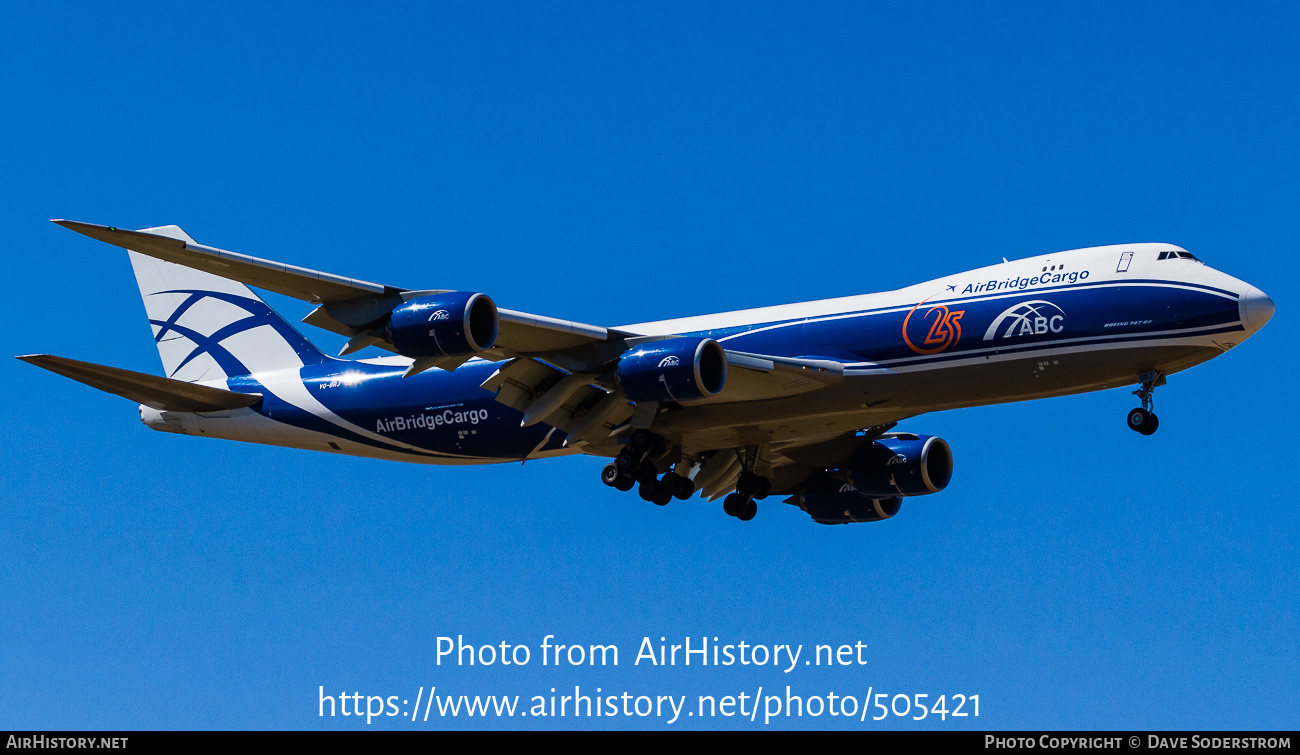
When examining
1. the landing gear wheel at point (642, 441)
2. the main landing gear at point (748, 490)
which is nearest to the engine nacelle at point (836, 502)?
the main landing gear at point (748, 490)

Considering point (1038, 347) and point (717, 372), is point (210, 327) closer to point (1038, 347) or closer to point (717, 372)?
point (717, 372)

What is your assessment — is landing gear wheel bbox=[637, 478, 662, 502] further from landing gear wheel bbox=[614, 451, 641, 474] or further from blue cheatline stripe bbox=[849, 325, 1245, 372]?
blue cheatline stripe bbox=[849, 325, 1245, 372]

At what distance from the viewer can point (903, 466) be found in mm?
37094

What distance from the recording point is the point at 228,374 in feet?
131

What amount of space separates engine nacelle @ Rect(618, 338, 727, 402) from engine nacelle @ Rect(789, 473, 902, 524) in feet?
30.0

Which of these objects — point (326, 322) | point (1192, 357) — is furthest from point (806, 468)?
point (326, 322)

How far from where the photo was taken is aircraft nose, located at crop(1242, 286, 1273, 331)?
29.2 m

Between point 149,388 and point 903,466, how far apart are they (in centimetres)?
1962

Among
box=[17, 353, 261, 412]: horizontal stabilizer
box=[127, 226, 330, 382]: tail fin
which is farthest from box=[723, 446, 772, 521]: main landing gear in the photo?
box=[17, 353, 261, 412]: horizontal stabilizer

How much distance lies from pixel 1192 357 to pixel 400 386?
62.8 feet

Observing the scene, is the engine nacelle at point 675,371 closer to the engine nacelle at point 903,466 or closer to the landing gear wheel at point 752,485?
the landing gear wheel at point 752,485

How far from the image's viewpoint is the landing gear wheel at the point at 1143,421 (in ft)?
98.9

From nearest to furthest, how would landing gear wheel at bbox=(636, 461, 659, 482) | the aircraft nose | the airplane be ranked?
the aircraft nose
the airplane
landing gear wheel at bbox=(636, 461, 659, 482)
